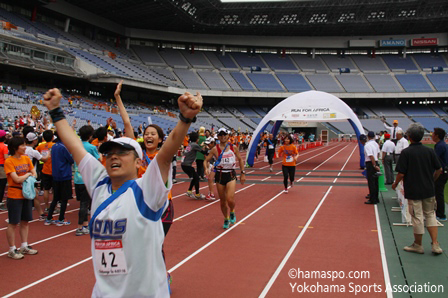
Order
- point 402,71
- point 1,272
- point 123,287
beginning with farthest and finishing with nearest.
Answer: point 402,71, point 1,272, point 123,287

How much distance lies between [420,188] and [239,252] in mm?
3113

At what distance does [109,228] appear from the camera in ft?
7.21

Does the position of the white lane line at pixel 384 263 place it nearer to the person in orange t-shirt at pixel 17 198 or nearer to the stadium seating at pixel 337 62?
the person in orange t-shirt at pixel 17 198

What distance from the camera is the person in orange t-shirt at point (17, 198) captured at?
5.73 metres

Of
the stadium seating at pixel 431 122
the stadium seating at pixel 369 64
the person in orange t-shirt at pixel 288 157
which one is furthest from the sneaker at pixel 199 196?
the stadium seating at pixel 369 64

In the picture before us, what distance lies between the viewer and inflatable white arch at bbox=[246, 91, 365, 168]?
2034cm

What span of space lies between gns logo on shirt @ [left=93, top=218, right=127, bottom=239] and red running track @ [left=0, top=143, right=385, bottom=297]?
2.60m

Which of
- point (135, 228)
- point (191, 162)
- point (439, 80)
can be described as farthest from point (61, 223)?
point (439, 80)

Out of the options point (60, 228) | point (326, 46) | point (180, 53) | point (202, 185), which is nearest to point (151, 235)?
point (60, 228)

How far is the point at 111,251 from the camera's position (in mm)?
2197

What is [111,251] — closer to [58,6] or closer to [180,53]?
[58,6]

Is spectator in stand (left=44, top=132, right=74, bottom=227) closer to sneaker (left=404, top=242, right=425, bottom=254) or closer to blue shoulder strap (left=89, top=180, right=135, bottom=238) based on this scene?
blue shoulder strap (left=89, top=180, right=135, bottom=238)

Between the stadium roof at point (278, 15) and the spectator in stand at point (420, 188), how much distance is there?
42.0m

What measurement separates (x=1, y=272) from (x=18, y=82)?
122 ft
